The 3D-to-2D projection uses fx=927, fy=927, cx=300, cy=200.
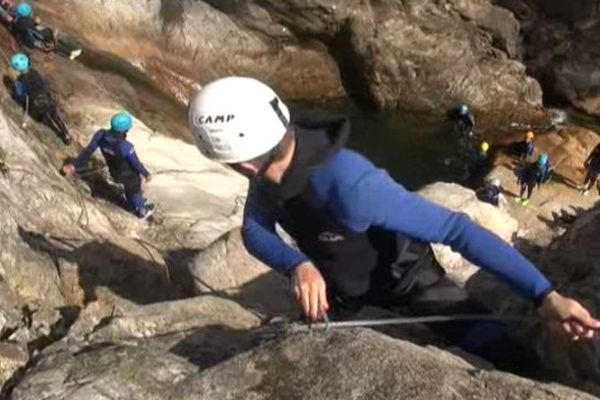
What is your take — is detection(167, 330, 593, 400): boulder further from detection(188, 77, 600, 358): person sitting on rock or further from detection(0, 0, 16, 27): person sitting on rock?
detection(0, 0, 16, 27): person sitting on rock

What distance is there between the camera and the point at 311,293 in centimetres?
457

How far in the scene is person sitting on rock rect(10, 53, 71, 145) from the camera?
1527 cm

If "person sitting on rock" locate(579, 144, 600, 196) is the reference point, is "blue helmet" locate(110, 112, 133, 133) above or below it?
above

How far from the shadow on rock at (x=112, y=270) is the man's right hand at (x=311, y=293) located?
2455mm

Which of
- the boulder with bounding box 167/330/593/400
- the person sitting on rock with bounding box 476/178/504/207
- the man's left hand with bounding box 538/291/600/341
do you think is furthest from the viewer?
the person sitting on rock with bounding box 476/178/504/207

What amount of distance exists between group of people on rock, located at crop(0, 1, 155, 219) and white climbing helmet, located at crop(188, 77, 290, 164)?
889 centimetres

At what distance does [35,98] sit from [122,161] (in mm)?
2664

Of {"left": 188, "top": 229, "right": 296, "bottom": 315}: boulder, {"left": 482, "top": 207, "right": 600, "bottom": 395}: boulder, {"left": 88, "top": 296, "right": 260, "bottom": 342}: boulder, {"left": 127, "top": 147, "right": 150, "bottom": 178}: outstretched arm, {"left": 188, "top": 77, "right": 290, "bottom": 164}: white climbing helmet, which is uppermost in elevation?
{"left": 188, "top": 77, "right": 290, "bottom": 164}: white climbing helmet

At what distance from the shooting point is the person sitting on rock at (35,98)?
15266 millimetres

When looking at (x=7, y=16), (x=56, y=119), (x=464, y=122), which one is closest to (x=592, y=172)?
(x=464, y=122)

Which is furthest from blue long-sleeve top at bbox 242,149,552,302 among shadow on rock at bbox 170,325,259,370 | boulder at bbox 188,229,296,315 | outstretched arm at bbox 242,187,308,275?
boulder at bbox 188,229,296,315

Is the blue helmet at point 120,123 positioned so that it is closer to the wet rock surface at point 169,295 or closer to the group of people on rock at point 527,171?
the wet rock surface at point 169,295

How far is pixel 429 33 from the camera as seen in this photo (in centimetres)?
2962

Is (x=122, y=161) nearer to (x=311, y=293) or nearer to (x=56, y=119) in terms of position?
(x=56, y=119)
